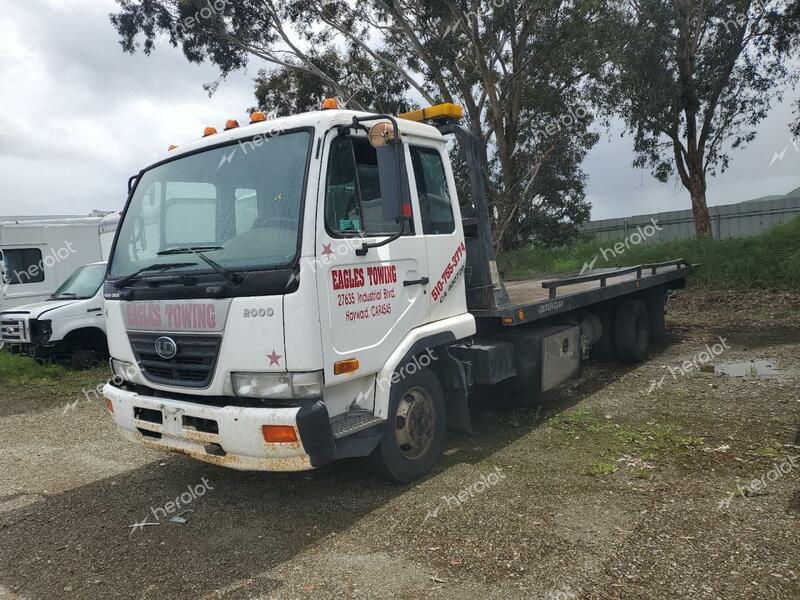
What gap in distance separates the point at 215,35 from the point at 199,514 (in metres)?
17.2

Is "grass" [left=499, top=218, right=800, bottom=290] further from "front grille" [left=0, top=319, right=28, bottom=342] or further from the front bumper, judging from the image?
the front bumper

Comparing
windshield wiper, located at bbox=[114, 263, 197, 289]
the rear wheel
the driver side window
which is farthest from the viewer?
the rear wheel

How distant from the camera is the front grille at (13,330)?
9633 mm

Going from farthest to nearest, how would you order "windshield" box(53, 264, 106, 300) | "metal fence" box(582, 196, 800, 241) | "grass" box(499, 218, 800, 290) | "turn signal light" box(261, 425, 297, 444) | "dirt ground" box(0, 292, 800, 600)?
"metal fence" box(582, 196, 800, 241), "grass" box(499, 218, 800, 290), "windshield" box(53, 264, 106, 300), "turn signal light" box(261, 425, 297, 444), "dirt ground" box(0, 292, 800, 600)

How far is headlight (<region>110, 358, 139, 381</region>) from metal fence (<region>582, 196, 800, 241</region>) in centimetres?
1779

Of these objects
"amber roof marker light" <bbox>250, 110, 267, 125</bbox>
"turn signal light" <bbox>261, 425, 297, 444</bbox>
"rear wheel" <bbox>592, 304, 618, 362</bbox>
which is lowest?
"rear wheel" <bbox>592, 304, 618, 362</bbox>

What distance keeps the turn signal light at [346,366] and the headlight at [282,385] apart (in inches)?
5.3

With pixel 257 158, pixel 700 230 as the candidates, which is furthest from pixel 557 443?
pixel 700 230

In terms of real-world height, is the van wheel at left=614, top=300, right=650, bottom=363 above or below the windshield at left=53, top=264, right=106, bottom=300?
below

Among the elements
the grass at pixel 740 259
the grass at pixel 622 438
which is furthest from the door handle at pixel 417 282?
the grass at pixel 740 259

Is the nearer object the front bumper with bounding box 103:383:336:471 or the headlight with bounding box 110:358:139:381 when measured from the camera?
the front bumper with bounding box 103:383:336:471

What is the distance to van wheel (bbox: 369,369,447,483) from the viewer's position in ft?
13.9

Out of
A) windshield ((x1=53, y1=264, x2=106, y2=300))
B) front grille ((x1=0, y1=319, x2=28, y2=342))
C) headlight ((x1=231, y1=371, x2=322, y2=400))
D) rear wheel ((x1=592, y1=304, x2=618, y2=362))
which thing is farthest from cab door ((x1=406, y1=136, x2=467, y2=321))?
front grille ((x1=0, y1=319, x2=28, y2=342))

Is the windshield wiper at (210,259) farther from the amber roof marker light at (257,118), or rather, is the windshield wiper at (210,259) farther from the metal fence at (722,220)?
the metal fence at (722,220)
